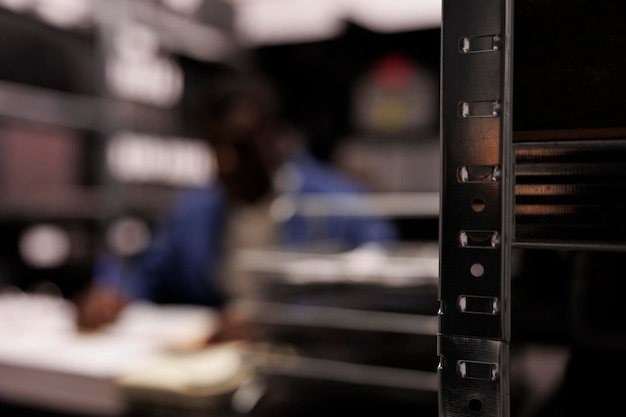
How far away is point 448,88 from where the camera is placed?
38 cm

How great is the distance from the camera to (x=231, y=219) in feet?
7.41

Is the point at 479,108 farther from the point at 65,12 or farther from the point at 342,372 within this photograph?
the point at 65,12

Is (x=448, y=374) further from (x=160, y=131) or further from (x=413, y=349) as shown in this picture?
(x=160, y=131)

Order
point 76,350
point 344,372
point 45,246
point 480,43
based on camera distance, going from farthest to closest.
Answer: point 45,246
point 76,350
point 344,372
point 480,43

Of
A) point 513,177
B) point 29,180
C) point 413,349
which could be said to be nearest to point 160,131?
point 29,180

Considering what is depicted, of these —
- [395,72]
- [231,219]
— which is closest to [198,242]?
[231,219]

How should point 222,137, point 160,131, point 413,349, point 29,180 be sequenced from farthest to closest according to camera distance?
point 160,131, point 29,180, point 222,137, point 413,349

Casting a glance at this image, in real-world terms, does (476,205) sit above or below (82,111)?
below

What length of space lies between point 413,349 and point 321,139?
3.19 m

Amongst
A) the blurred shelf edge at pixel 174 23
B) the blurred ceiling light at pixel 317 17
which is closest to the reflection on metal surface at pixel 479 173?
the blurred shelf edge at pixel 174 23

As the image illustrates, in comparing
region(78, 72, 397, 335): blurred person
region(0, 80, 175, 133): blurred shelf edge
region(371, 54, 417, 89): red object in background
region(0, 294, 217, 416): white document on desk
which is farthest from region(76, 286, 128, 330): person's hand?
region(371, 54, 417, 89): red object in background

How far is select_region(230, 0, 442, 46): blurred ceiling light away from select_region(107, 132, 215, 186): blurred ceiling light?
0.86 meters

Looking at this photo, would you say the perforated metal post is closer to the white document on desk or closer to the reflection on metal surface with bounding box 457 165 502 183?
the reflection on metal surface with bounding box 457 165 502 183

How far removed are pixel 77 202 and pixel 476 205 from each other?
8.81 ft
